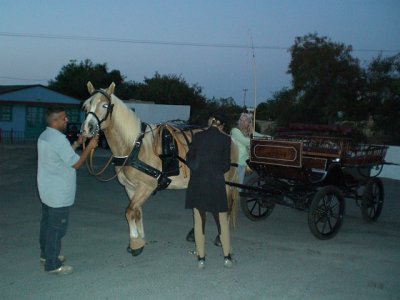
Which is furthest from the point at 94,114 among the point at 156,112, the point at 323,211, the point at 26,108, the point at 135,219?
the point at 26,108

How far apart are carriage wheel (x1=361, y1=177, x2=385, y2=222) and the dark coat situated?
12.8 ft

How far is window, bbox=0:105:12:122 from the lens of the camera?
108ft

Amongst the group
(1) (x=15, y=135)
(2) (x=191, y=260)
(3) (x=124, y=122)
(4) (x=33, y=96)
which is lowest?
(2) (x=191, y=260)

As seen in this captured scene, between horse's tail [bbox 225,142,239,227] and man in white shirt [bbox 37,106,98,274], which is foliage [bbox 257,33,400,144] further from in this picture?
man in white shirt [bbox 37,106,98,274]

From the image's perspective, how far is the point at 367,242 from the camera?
702cm

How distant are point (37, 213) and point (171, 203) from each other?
275cm

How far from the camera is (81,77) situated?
50.7 m

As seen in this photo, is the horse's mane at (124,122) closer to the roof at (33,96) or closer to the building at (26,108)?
the building at (26,108)

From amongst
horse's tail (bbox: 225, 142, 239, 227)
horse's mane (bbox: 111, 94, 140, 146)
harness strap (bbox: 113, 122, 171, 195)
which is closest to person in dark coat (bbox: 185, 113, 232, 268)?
harness strap (bbox: 113, 122, 171, 195)

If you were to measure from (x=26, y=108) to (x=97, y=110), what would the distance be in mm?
30259

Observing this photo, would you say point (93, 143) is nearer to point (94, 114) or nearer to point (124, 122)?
point (94, 114)

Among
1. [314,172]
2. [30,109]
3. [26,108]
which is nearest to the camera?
[314,172]

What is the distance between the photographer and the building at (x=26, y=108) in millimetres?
32562

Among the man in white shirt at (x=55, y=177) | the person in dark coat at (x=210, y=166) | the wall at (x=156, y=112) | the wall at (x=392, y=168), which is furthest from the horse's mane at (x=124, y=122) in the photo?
the wall at (x=156, y=112)
